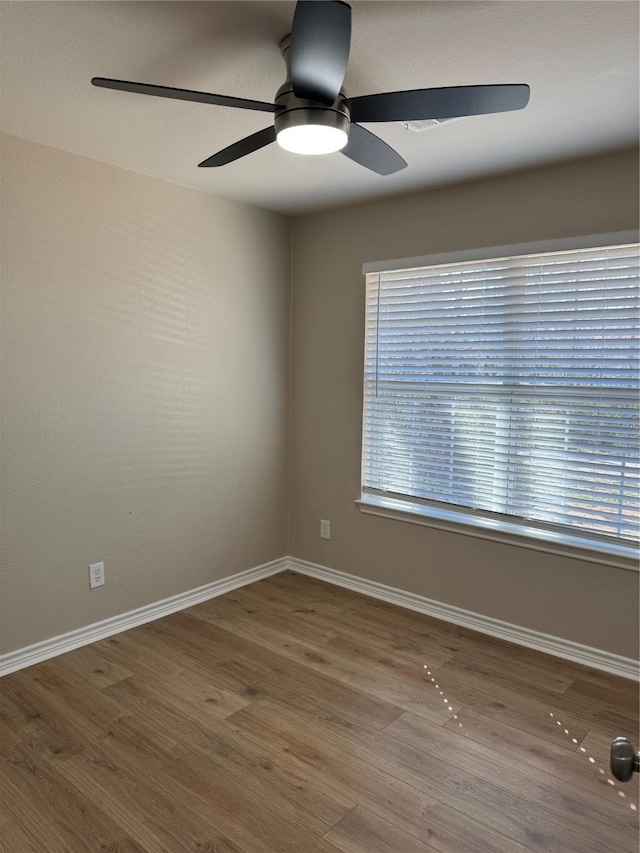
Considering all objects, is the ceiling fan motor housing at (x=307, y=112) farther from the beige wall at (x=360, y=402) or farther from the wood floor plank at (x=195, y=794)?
the wood floor plank at (x=195, y=794)

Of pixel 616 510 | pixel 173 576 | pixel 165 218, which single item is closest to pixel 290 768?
pixel 173 576

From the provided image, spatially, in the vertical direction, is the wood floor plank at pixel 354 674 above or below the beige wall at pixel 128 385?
below

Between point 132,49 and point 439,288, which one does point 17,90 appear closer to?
point 132,49

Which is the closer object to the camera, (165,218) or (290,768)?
(290,768)

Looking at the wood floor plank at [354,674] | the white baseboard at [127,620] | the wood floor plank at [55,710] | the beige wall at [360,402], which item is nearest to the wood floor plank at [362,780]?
the wood floor plank at [354,674]

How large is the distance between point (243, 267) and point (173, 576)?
6.16 ft

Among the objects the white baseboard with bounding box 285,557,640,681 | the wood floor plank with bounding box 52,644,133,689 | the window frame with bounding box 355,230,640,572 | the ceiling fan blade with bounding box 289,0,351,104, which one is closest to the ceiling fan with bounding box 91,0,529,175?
the ceiling fan blade with bounding box 289,0,351,104

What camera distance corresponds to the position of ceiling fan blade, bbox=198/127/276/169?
1865 mm

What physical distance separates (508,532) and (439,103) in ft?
6.94

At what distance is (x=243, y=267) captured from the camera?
12.1 feet

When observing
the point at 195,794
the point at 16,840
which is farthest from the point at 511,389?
the point at 16,840

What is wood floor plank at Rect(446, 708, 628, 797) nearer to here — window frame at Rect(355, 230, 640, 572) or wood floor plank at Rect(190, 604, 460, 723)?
wood floor plank at Rect(190, 604, 460, 723)

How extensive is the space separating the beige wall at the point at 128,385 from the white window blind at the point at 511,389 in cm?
79

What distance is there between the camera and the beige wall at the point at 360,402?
2.79m
